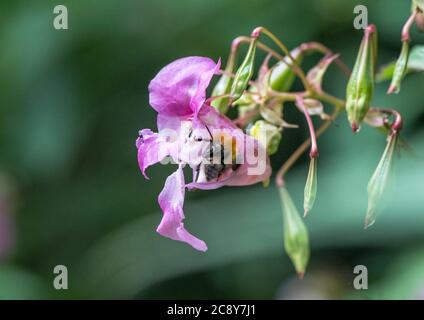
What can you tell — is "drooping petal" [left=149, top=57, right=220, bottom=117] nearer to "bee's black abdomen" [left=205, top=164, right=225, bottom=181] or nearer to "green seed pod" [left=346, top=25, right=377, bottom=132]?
"bee's black abdomen" [left=205, top=164, right=225, bottom=181]

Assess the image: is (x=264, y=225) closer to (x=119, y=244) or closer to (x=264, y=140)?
(x=119, y=244)

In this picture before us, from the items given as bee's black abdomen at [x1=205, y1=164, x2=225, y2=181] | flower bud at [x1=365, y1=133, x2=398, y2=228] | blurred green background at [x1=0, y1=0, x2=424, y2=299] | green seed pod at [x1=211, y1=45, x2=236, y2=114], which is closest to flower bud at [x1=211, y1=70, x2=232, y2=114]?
green seed pod at [x1=211, y1=45, x2=236, y2=114]

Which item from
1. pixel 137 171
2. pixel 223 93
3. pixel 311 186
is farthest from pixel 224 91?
pixel 137 171

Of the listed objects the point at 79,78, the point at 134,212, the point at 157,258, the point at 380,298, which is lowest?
the point at 380,298

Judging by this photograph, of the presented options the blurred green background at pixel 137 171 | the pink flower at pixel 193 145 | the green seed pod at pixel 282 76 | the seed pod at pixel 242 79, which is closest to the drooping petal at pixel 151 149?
the pink flower at pixel 193 145

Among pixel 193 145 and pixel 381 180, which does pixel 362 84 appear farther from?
pixel 193 145
